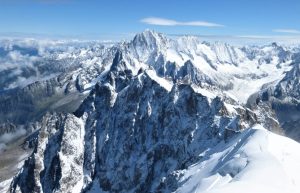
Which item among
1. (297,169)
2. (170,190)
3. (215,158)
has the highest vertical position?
(297,169)

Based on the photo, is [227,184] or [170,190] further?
[170,190]

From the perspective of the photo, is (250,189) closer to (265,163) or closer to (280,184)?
(280,184)

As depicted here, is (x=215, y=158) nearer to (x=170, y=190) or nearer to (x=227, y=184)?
(x=170, y=190)

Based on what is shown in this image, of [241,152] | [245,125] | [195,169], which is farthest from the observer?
[245,125]

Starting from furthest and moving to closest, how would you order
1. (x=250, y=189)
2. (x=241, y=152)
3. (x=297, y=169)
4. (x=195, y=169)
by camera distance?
(x=195, y=169), (x=241, y=152), (x=297, y=169), (x=250, y=189)

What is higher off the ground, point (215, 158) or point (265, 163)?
point (265, 163)

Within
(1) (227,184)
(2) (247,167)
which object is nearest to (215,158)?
(2) (247,167)
